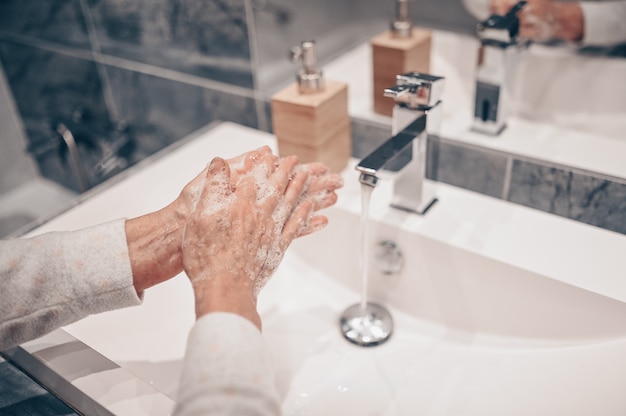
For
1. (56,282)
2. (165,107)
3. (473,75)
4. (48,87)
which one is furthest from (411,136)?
(48,87)

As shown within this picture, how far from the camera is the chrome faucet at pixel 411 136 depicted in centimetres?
66

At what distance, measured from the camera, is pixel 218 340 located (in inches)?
18.5

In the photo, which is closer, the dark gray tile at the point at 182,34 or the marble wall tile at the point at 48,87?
the dark gray tile at the point at 182,34

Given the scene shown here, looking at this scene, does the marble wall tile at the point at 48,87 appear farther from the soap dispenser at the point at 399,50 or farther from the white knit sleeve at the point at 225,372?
the white knit sleeve at the point at 225,372

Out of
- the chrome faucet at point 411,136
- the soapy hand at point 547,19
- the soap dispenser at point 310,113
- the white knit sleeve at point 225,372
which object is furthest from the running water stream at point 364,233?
the soapy hand at point 547,19

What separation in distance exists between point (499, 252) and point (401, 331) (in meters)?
0.17

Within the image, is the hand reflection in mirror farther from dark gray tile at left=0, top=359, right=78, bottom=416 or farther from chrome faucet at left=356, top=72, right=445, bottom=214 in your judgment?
dark gray tile at left=0, top=359, right=78, bottom=416

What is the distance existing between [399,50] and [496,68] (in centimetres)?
14

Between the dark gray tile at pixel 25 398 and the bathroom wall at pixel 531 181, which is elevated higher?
the bathroom wall at pixel 531 181

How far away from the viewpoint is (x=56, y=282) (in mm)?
585

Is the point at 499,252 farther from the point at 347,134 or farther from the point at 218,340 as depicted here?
the point at 218,340

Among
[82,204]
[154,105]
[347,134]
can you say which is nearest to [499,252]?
[347,134]

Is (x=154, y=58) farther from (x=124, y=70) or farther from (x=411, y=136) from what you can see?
(x=411, y=136)

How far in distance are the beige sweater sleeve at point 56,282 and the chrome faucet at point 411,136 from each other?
279 millimetres
